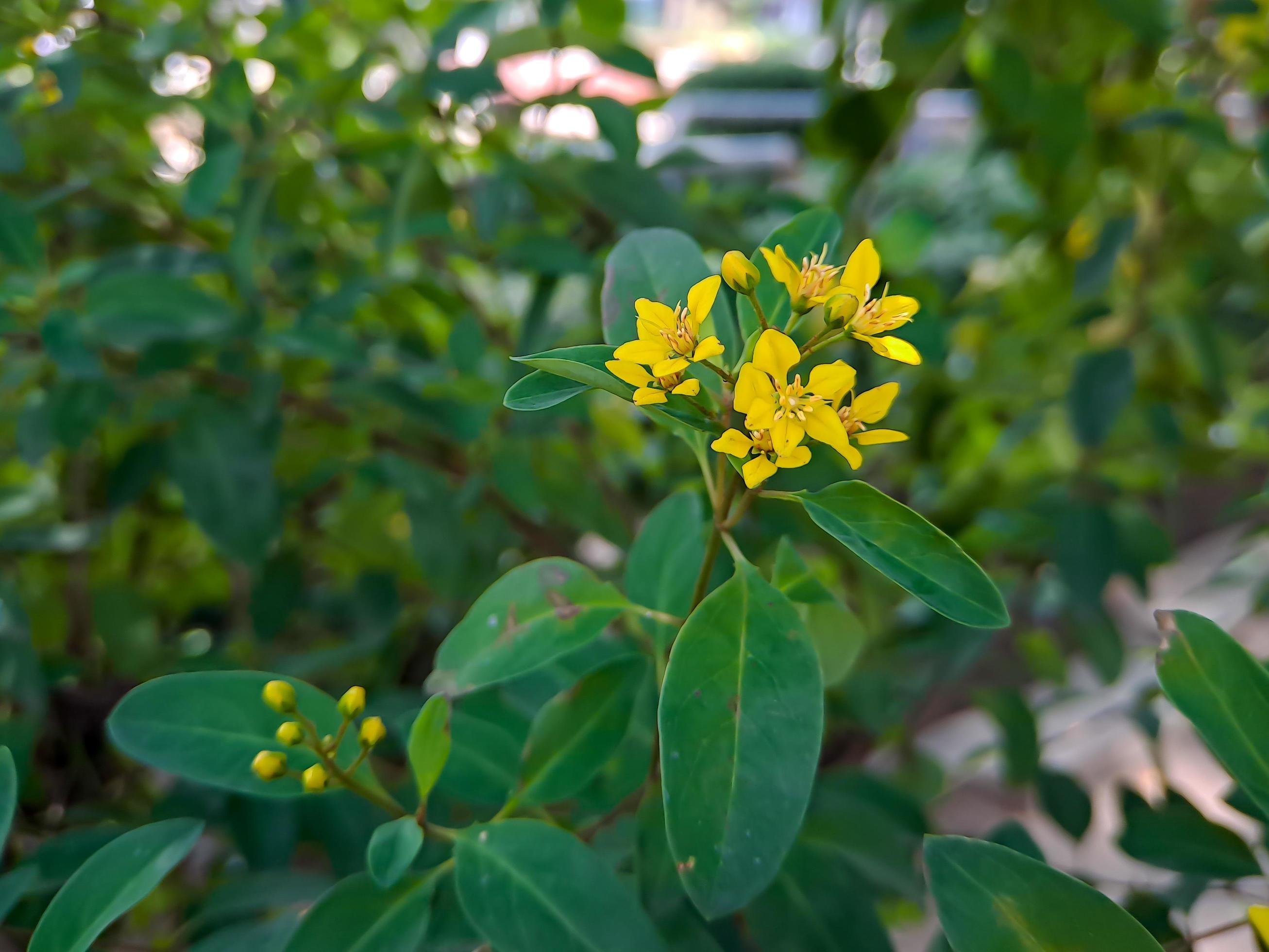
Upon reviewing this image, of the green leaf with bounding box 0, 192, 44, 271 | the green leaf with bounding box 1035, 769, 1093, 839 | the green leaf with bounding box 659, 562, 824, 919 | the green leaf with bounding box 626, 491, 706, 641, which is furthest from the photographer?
the green leaf with bounding box 1035, 769, 1093, 839

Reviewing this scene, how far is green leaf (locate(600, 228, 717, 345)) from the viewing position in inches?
12.3

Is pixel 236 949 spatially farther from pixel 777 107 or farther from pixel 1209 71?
pixel 777 107

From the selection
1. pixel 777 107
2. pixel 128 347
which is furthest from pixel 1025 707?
pixel 777 107

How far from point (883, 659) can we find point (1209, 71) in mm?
616

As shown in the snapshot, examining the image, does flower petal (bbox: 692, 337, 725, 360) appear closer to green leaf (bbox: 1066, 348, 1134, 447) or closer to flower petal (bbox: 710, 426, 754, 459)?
flower petal (bbox: 710, 426, 754, 459)

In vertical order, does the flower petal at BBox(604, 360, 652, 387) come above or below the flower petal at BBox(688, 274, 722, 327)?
below

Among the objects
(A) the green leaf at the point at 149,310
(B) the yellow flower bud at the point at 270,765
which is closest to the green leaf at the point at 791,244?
(B) the yellow flower bud at the point at 270,765

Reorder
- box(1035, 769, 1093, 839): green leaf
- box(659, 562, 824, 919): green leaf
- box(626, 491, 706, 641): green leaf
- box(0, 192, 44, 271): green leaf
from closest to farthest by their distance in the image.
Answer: box(659, 562, 824, 919): green leaf < box(626, 491, 706, 641): green leaf < box(0, 192, 44, 271): green leaf < box(1035, 769, 1093, 839): green leaf

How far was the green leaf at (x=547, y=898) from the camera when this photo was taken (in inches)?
11.0

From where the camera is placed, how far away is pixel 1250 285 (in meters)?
0.71

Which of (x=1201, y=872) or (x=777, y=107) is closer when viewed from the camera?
(x=1201, y=872)

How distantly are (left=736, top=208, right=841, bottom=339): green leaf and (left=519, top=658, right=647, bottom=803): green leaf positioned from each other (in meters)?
0.15

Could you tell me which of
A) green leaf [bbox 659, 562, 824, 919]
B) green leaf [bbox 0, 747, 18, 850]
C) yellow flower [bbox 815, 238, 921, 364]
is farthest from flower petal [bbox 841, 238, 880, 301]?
green leaf [bbox 0, 747, 18, 850]

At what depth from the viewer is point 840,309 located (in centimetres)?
27
